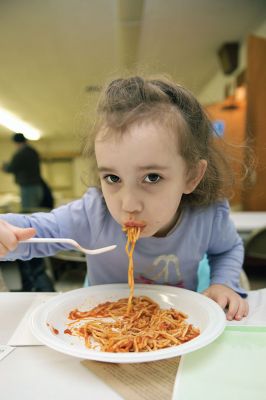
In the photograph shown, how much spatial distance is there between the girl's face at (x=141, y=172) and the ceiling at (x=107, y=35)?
6.15 ft

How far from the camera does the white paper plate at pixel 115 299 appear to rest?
49 cm

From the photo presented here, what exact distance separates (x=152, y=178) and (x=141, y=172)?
0.04 metres

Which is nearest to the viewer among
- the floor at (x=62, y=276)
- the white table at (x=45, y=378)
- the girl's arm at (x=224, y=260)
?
the white table at (x=45, y=378)

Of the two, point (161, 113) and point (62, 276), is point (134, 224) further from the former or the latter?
point (62, 276)

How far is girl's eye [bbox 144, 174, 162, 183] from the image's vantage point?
2.36 ft

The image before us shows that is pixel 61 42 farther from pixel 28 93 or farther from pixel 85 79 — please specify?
pixel 28 93

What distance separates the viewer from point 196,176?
0.91 meters

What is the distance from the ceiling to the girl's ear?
178 cm

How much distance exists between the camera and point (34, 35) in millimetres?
3529


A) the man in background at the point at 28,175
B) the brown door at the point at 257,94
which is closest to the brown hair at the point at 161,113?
the brown door at the point at 257,94

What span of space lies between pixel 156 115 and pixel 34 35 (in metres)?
3.40

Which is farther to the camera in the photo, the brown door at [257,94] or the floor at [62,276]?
the brown door at [257,94]

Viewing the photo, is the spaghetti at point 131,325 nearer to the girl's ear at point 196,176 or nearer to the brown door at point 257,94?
the girl's ear at point 196,176

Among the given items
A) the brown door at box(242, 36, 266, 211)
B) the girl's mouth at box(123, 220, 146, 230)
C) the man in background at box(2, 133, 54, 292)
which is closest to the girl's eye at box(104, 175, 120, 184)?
the girl's mouth at box(123, 220, 146, 230)
